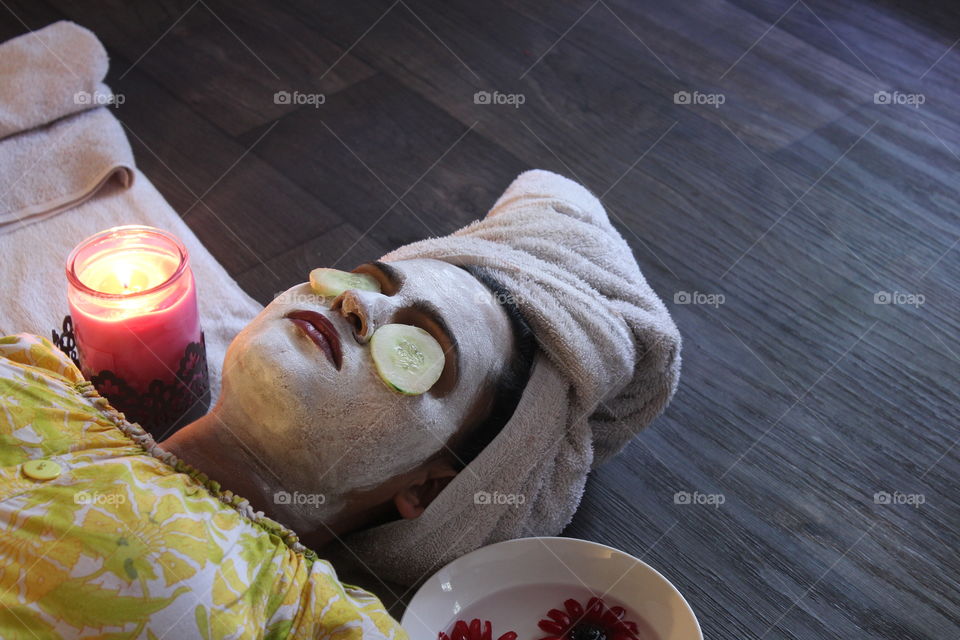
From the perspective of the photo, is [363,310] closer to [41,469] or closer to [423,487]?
[423,487]

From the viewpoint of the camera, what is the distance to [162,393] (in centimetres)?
130

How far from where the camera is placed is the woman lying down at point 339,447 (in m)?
0.94

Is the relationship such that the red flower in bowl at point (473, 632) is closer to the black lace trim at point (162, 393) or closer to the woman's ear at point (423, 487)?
the woman's ear at point (423, 487)

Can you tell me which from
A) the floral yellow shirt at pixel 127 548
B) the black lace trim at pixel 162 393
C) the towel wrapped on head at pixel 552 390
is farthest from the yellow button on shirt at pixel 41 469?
the towel wrapped on head at pixel 552 390

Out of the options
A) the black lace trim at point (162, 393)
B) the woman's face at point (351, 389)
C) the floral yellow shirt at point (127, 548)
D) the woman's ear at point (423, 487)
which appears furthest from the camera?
the black lace trim at point (162, 393)

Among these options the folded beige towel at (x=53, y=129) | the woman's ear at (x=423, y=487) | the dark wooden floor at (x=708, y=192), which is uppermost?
the folded beige towel at (x=53, y=129)

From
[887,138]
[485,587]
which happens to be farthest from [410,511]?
[887,138]

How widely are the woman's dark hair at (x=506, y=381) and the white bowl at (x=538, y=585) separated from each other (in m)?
0.13

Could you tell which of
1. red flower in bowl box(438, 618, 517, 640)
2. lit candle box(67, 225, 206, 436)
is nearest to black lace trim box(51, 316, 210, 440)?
lit candle box(67, 225, 206, 436)

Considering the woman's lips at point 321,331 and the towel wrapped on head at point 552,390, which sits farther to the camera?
the towel wrapped on head at point 552,390

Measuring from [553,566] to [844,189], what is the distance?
3.61 ft

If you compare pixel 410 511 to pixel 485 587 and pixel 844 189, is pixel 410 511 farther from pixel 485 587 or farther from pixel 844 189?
pixel 844 189

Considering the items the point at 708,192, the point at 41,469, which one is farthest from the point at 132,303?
the point at 708,192

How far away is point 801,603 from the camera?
129 cm
